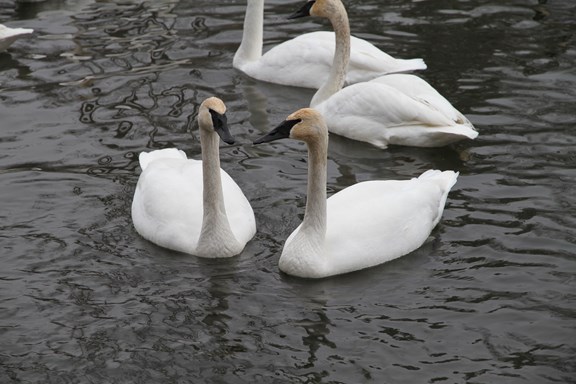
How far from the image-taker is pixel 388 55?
14.1 m

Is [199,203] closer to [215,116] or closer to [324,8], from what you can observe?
[215,116]

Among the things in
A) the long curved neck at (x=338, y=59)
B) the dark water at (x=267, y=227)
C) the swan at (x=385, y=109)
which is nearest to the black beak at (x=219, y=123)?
the dark water at (x=267, y=227)

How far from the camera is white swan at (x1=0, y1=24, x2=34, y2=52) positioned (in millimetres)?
15008

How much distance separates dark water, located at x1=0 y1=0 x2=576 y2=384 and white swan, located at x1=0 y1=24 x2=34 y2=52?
231 millimetres

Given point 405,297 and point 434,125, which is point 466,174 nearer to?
point 434,125

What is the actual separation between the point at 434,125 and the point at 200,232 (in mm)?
3209

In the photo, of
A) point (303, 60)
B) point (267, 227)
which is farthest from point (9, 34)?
point (267, 227)

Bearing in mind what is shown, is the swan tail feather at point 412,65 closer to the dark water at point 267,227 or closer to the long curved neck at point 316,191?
the dark water at point 267,227

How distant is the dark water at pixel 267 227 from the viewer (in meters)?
8.16

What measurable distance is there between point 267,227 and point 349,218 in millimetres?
977

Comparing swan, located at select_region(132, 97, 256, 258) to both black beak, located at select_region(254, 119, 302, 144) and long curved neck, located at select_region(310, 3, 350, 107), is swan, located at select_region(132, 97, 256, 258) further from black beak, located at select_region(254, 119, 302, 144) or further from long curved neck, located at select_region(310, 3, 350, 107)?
long curved neck, located at select_region(310, 3, 350, 107)

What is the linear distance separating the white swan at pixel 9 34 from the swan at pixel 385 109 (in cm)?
431

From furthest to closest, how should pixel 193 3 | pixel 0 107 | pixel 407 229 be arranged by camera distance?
1. pixel 193 3
2. pixel 0 107
3. pixel 407 229

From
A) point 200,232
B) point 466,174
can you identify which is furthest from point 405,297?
point 466,174
